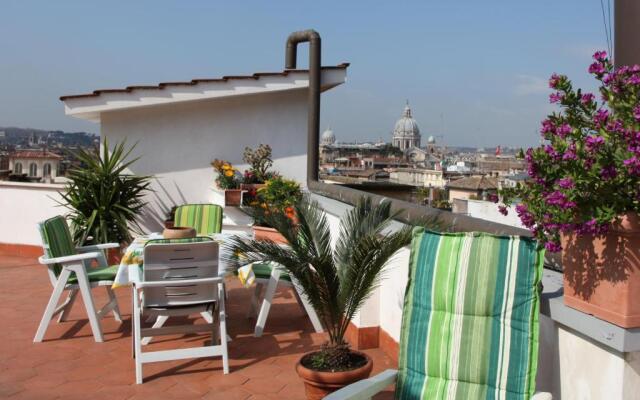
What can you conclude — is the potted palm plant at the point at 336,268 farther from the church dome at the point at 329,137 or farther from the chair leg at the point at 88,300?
the church dome at the point at 329,137

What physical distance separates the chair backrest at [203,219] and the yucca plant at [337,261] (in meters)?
2.34

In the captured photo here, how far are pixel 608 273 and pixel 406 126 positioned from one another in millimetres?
160092

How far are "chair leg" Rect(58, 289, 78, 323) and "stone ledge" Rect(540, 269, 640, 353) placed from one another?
3904 mm

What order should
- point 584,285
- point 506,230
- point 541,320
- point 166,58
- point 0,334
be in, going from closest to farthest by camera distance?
point 584,285 → point 541,320 → point 506,230 → point 0,334 → point 166,58

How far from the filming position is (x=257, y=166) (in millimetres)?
8859

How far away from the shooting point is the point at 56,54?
1606 centimetres

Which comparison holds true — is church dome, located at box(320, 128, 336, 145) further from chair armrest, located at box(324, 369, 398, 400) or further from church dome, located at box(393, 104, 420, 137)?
chair armrest, located at box(324, 369, 398, 400)

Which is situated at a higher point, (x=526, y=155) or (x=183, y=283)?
(x=526, y=155)

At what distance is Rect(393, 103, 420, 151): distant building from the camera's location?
516 feet

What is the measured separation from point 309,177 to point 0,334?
4.66 m

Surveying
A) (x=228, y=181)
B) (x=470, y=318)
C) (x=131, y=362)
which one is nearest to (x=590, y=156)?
(x=470, y=318)

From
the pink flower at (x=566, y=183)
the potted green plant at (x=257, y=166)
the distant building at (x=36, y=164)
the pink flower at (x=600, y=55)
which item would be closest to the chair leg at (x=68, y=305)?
the potted green plant at (x=257, y=166)

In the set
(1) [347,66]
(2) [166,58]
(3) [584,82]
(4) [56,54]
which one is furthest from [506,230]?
(4) [56,54]

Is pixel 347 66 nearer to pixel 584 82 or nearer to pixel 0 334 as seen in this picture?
pixel 0 334
